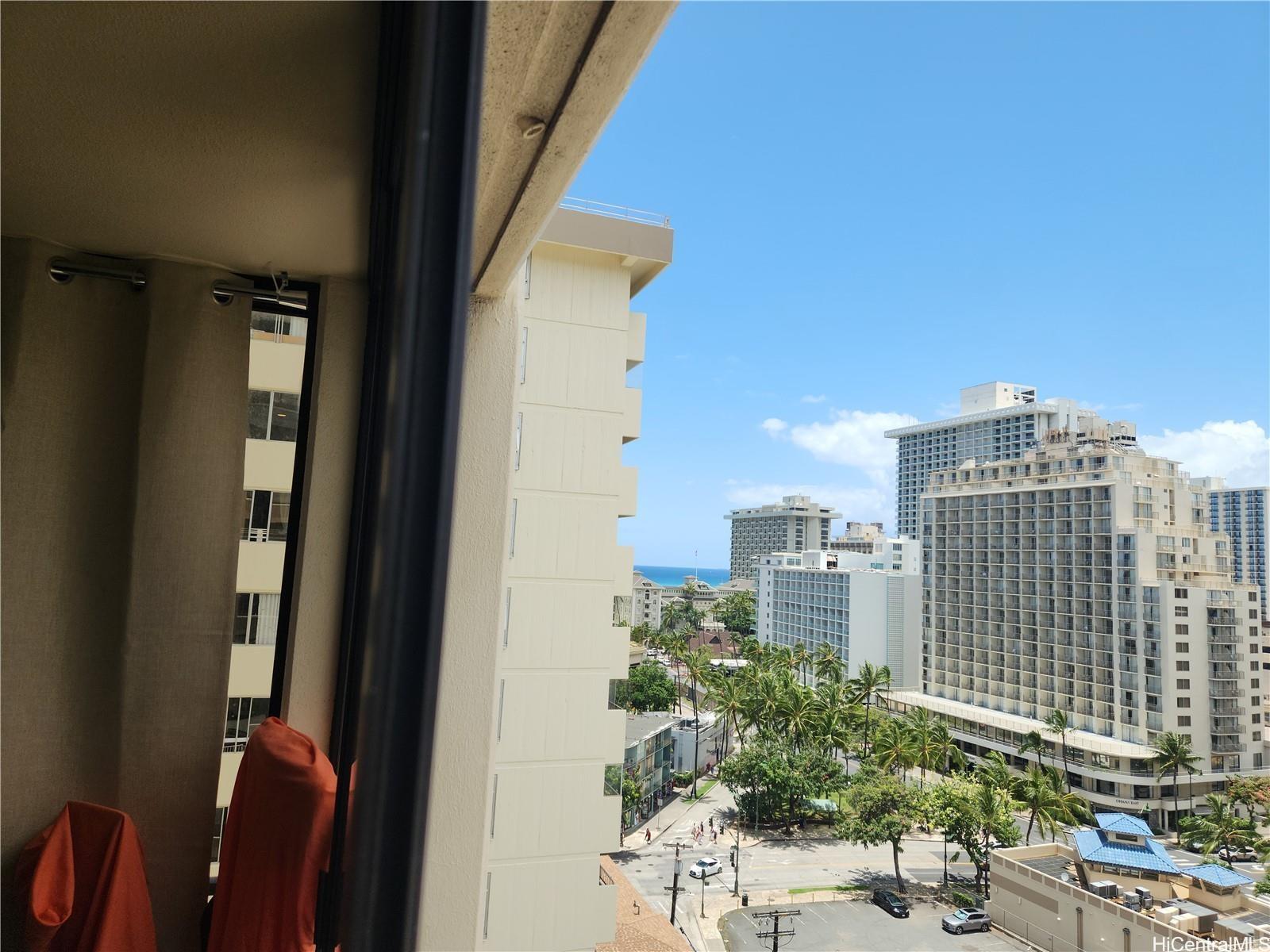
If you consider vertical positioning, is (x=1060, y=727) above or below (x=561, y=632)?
below

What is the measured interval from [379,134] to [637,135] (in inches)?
3505

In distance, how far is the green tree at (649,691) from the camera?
73.9 feet

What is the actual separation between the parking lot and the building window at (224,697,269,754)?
43.5 feet

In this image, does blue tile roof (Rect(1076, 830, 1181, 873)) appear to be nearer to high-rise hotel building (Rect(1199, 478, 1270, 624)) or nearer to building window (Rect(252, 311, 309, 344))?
building window (Rect(252, 311, 309, 344))

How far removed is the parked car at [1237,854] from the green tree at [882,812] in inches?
273

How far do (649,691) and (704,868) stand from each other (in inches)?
336

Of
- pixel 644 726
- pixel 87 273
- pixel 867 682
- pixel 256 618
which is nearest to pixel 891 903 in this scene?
pixel 644 726

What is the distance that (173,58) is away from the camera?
716mm

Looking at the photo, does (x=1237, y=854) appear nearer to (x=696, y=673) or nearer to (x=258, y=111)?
(x=696, y=673)

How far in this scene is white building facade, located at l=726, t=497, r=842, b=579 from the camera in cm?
A: 5081

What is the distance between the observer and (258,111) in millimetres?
790

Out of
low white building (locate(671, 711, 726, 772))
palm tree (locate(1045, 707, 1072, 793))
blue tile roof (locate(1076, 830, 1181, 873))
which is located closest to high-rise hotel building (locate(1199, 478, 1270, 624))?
palm tree (locate(1045, 707, 1072, 793))

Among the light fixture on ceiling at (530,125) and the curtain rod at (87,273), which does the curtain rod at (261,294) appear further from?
the light fixture on ceiling at (530,125)

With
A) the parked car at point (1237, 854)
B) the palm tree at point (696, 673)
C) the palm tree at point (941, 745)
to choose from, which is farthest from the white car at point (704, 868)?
the parked car at point (1237, 854)
